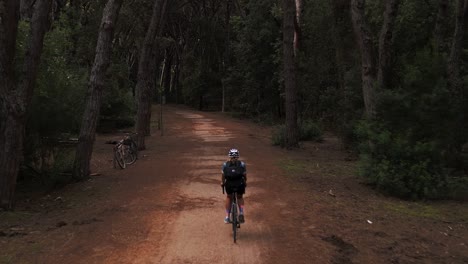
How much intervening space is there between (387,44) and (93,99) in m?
10.0

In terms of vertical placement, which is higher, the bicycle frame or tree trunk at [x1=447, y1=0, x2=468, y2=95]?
tree trunk at [x1=447, y1=0, x2=468, y2=95]

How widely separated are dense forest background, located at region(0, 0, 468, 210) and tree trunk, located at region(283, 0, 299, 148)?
0.56 feet

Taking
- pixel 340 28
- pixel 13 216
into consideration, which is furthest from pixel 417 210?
pixel 340 28

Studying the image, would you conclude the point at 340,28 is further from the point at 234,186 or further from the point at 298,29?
the point at 234,186

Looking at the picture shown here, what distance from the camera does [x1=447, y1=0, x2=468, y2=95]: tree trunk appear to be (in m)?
16.6

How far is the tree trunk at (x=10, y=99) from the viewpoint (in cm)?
1167

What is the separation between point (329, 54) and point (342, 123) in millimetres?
9048

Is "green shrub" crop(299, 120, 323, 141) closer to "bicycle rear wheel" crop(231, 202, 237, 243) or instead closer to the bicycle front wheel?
the bicycle front wheel

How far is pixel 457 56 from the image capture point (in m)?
17.2

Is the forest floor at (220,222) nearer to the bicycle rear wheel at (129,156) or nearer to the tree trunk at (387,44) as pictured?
the bicycle rear wheel at (129,156)

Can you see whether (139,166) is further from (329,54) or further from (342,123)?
(329,54)

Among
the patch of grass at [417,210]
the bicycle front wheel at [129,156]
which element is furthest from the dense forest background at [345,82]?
the bicycle front wheel at [129,156]

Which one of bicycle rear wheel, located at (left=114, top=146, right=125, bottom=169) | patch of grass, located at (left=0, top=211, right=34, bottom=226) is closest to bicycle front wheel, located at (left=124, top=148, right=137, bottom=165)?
bicycle rear wheel, located at (left=114, top=146, right=125, bottom=169)

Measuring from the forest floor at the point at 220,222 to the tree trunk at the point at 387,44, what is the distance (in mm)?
3431
